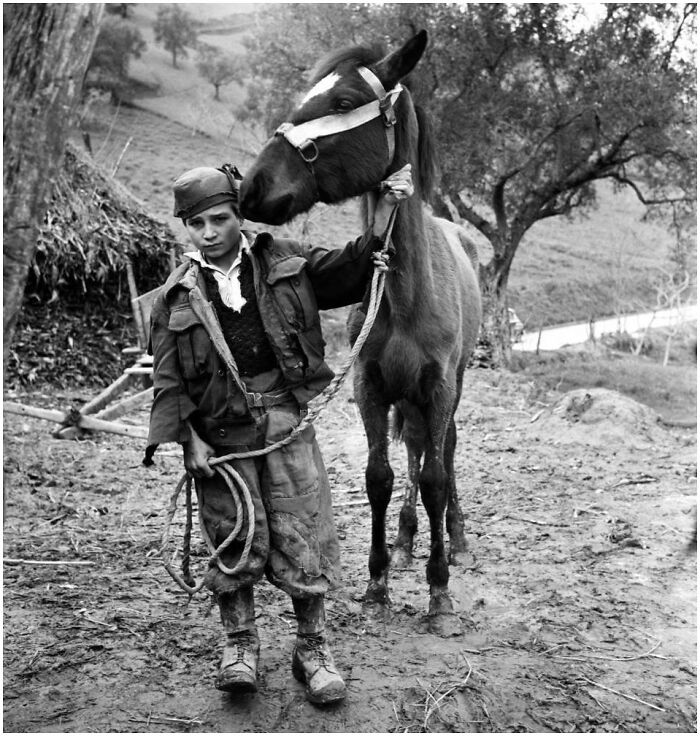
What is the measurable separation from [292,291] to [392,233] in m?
0.78

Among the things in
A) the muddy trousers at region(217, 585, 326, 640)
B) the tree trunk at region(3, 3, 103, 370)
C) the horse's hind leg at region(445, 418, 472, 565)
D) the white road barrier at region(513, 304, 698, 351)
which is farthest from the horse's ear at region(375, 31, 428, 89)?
the white road barrier at region(513, 304, 698, 351)

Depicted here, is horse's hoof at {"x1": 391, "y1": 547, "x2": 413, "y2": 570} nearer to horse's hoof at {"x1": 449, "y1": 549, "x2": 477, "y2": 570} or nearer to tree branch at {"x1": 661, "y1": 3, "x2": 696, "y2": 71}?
horse's hoof at {"x1": 449, "y1": 549, "x2": 477, "y2": 570}

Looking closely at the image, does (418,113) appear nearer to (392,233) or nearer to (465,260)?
(392,233)

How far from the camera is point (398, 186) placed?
3.10m

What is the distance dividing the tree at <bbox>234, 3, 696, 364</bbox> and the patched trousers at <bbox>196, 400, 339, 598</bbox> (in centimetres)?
1118

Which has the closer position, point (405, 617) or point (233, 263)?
point (233, 263)

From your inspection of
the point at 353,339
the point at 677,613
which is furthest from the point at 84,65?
the point at 677,613

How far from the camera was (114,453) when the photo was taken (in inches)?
289

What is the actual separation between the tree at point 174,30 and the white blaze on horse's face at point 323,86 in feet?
104

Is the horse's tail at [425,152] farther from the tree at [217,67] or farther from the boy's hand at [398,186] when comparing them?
the tree at [217,67]

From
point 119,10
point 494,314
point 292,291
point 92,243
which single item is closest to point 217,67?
point 119,10

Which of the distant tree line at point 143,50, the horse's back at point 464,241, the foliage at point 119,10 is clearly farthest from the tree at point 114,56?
the horse's back at point 464,241

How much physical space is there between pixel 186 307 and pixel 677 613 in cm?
317

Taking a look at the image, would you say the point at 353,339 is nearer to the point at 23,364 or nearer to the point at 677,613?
the point at 677,613
